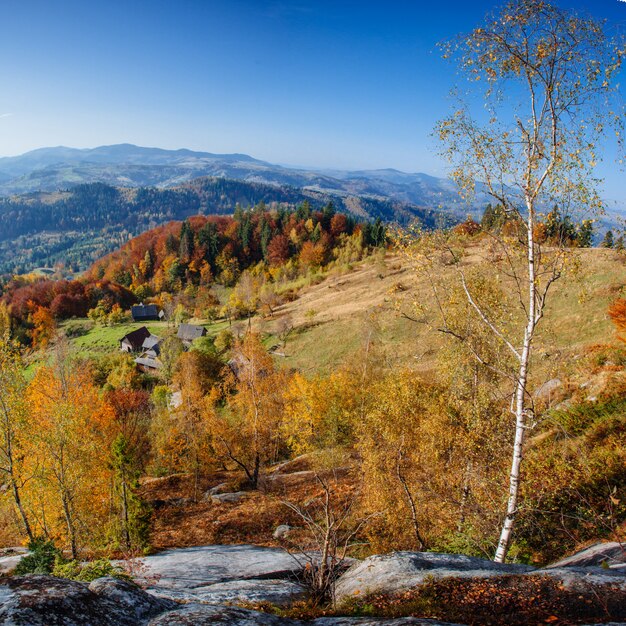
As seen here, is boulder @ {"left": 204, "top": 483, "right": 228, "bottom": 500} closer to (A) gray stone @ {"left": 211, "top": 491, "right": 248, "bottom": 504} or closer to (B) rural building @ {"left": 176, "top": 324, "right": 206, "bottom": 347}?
(A) gray stone @ {"left": 211, "top": 491, "right": 248, "bottom": 504}

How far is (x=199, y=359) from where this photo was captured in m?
57.7

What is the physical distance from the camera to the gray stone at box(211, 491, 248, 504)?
29.6 meters

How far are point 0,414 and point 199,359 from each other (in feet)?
127

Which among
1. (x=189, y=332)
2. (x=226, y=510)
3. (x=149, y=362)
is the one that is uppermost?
(x=189, y=332)

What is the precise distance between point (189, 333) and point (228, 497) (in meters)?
60.8

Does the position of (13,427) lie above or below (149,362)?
above

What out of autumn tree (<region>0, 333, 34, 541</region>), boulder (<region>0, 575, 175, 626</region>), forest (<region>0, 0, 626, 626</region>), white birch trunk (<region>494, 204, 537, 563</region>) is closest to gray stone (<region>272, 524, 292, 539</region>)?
forest (<region>0, 0, 626, 626</region>)

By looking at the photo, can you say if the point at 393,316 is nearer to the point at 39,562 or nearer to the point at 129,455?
the point at 129,455

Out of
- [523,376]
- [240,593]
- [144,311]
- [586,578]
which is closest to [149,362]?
[144,311]

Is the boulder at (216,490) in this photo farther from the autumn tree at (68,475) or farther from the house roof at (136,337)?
Result: the house roof at (136,337)

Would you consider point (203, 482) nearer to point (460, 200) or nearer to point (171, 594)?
point (171, 594)

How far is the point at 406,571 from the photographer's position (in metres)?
9.49

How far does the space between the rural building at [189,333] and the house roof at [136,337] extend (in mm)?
11070

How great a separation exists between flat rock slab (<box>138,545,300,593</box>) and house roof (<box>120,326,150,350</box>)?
260ft
